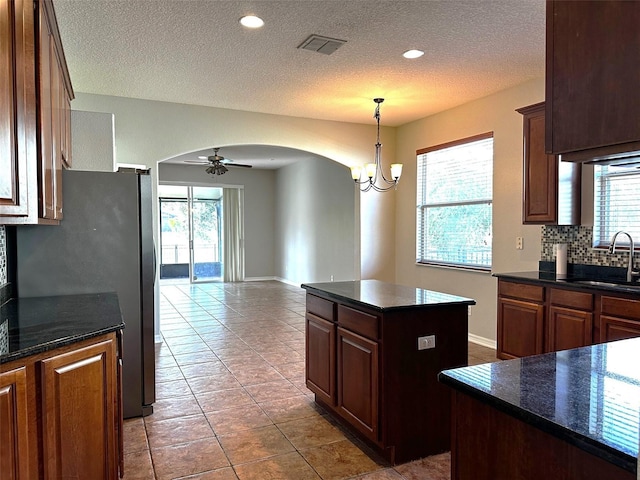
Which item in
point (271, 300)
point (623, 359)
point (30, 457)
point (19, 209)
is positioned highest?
point (19, 209)

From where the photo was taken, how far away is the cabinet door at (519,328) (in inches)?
146

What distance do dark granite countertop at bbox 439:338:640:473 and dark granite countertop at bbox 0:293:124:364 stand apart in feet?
4.68

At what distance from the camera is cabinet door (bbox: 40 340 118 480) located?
168 cm

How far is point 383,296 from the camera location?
278cm

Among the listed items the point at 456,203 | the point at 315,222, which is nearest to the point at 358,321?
the point at 456,203

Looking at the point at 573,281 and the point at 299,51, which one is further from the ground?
the point at 299,51

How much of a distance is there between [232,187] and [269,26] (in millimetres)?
7569

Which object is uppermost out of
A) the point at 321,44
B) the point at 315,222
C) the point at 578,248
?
the point at 321,44

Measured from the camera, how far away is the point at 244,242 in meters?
10.7

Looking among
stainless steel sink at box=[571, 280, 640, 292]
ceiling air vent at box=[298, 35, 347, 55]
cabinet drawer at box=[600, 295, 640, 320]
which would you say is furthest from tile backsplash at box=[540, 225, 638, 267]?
ceiling air vent at box=[298, 35, 347, 55]

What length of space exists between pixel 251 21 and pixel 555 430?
3.01 meters

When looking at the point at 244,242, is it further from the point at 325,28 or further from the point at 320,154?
the point at 325,28

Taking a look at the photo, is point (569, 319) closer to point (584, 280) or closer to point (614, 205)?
point (584, 280)

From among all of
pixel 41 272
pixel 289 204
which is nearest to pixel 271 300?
pixel 289 204
